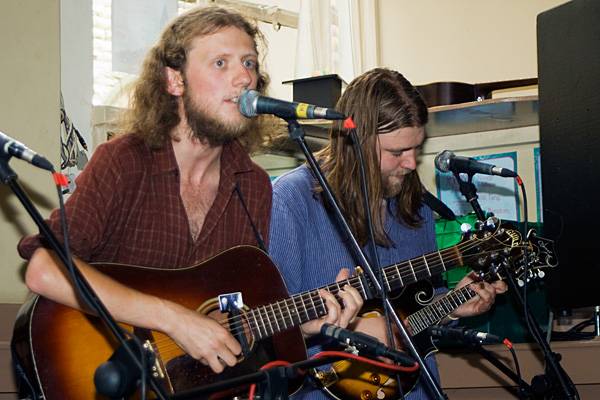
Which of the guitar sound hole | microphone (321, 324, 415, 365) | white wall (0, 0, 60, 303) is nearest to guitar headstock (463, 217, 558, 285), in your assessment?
the guitar sound hole

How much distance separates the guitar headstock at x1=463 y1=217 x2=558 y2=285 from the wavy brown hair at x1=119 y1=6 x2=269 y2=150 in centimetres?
102

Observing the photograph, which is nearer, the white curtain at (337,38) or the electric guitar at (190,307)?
the electric guitar at (190,307)

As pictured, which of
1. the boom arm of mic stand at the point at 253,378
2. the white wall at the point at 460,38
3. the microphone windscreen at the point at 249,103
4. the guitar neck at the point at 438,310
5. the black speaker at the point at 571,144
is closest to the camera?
the boom arm of mic stand at the point at 253,378

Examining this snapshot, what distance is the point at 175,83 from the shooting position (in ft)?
9.46

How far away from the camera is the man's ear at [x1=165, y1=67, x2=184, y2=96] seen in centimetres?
287

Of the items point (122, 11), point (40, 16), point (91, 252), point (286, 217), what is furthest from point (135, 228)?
point (122, 11)

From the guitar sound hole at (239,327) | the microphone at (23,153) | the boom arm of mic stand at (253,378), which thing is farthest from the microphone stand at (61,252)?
the guitar sound hole at (239,327)

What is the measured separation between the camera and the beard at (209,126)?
269cm

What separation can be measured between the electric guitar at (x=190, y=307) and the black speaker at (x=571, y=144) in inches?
25.7

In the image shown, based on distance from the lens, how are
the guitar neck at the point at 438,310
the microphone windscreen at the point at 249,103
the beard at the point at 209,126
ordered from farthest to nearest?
1. the guitar neck at the point at 438,310
2. the beard at the point at 209,126
3. the microphone windscreen at the point at 249,103

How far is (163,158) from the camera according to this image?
2.74 m

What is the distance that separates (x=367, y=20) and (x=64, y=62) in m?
2.65

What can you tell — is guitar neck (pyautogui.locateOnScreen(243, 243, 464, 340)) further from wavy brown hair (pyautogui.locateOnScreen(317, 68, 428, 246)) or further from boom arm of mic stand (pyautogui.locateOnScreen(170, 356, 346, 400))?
boom arm of mic stand (pyautogui.locateOnScreen(170, 356, 346, 400))

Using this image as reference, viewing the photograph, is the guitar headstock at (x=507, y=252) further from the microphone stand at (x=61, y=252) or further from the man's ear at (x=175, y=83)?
the microphone stand at (x=61, y=252)
